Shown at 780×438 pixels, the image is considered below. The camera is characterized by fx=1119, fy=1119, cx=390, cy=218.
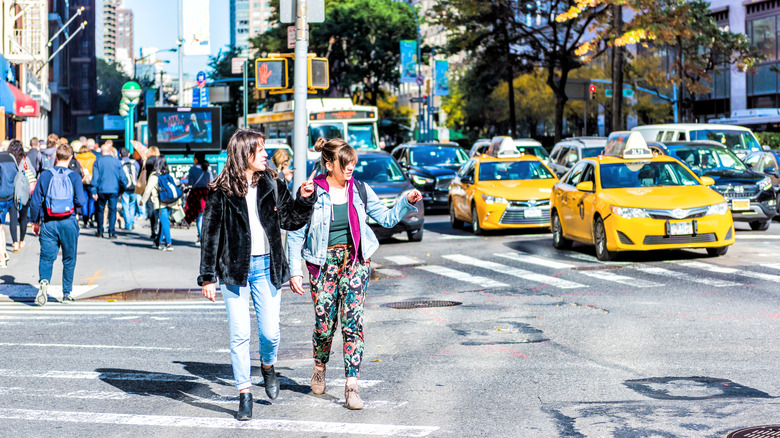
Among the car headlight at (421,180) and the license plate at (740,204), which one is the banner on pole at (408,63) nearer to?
the car headlight at (421,180)

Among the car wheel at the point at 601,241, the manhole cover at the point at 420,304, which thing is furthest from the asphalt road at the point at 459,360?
the car wheel at the point at 601,241

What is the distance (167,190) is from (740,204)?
Answer: 33.4ft

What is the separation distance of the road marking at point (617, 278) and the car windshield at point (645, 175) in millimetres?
2344

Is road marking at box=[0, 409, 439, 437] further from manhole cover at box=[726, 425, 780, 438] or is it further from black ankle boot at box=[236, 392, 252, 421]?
manhole cover at box=[726, 425, 780, 438]

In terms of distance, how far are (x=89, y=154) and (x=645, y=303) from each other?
48.8ft

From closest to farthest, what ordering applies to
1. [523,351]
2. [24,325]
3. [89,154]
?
[523,351] → [24,325] → [89,154]

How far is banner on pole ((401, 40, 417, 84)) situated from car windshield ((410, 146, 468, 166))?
3133cm

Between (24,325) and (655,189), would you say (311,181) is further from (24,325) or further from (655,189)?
(655,189)

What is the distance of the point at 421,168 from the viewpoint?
98.0 ft

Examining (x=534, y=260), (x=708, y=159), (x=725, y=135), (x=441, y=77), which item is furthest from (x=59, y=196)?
(x=441, y=77)

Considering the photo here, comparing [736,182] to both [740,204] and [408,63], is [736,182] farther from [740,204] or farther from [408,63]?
[408,63]

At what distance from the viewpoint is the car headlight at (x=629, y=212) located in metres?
15.3

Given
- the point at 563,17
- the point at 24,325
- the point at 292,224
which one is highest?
the point at 563,17

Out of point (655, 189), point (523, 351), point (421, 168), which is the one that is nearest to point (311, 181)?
point (523, 351)
